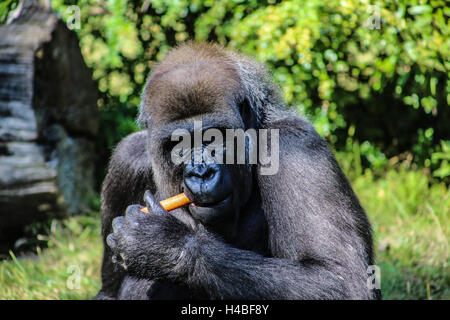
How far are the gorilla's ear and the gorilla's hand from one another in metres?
0.81

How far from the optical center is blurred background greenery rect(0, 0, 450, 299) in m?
5.84

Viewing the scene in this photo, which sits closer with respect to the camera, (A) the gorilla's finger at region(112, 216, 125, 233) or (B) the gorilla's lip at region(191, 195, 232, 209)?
(B) the gorilla's lip at region(191, 195, 232, 209)

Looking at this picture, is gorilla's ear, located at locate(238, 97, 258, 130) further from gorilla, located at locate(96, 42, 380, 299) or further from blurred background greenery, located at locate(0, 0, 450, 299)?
blurred background greenery, located at locate(0, 0, 450, 299)

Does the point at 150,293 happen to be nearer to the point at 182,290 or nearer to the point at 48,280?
the point at 182,290

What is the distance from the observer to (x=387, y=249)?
5.55m

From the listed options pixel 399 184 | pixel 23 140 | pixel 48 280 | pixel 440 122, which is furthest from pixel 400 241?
pixel 23 140

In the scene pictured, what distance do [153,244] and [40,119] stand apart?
10.4ft

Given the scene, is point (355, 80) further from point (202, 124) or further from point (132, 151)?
point (202, 124)

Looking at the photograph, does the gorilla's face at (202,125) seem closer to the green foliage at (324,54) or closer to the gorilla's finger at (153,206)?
the gorilla's finger at (153,206)

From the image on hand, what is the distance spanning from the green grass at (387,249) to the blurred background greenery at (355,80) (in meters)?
0.02

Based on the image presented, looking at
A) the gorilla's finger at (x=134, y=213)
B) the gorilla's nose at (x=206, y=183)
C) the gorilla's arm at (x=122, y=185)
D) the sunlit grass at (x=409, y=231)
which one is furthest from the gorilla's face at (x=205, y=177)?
the sunlit grass at (x=409, y=231)

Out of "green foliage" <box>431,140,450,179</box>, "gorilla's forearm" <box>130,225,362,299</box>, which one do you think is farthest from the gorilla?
"green foliage" <box>431,140,450,179</box>

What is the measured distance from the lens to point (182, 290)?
13.0 ft

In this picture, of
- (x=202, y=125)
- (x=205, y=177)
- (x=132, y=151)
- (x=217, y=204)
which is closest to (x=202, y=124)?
(x=202, y=125)
